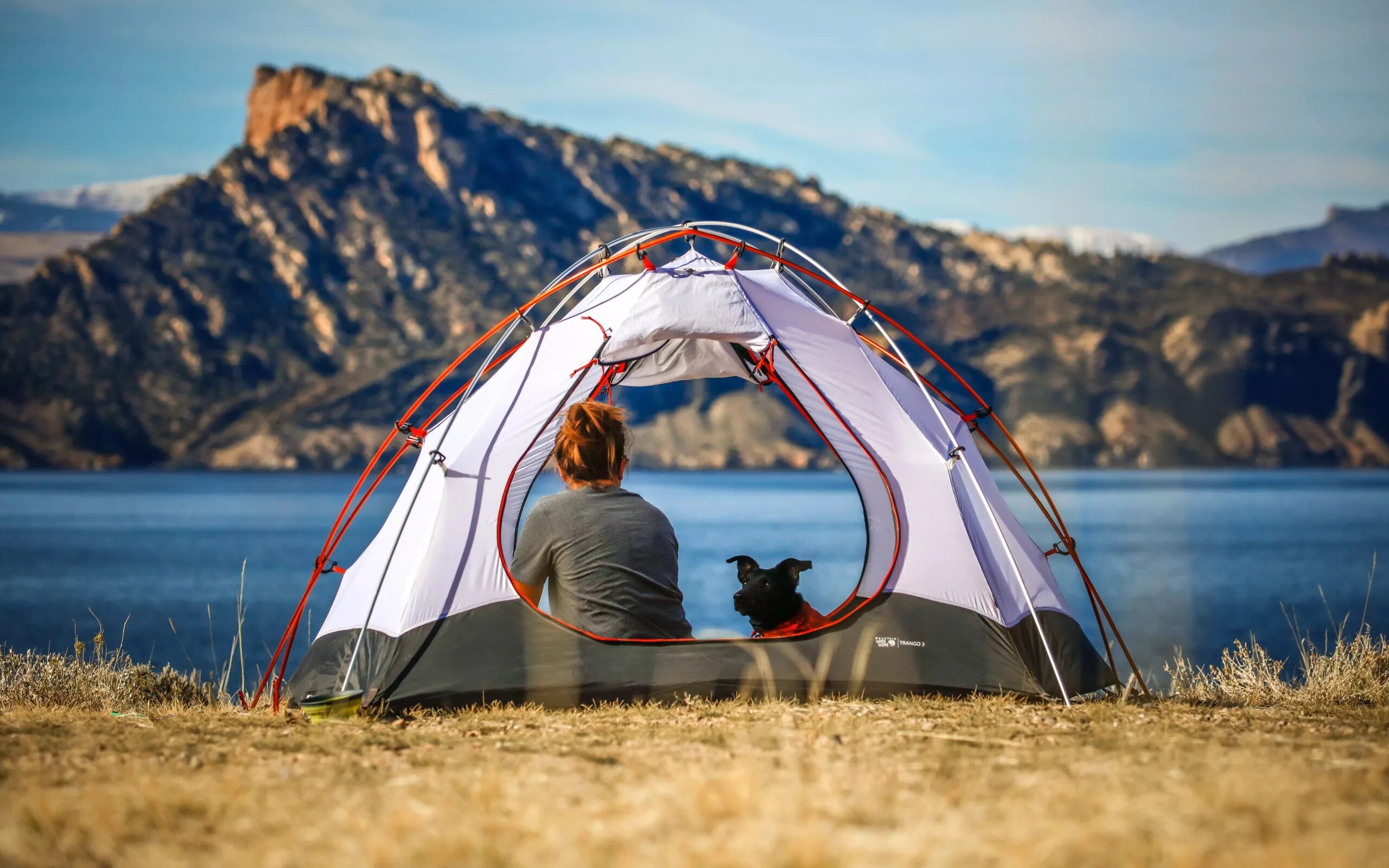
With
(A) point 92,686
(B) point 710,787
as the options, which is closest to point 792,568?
(B) point 710,787

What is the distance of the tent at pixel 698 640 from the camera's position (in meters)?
6.07

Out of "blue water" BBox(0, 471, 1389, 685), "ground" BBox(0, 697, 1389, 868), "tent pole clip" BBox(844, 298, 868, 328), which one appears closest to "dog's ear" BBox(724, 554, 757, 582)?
"ground" BBox(0, 697, 1389, 868)

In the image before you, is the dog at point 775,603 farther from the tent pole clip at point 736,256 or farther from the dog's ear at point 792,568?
the tent pole clip at point 736,256

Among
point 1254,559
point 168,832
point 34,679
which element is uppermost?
point 168,832

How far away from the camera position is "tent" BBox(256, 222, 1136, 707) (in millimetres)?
6066

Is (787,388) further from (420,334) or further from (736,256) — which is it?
(420,334)

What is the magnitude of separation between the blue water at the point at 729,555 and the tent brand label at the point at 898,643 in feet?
14.4

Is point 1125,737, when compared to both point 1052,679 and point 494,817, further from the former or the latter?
point 494,817

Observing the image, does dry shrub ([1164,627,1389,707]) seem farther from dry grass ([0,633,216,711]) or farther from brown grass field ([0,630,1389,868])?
dry grass ([0,633,216,711])

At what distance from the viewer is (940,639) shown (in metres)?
6.34

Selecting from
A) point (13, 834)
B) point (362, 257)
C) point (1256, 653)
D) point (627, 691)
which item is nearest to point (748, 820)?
point (13, 834)

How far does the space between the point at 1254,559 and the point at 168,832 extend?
51.2 m

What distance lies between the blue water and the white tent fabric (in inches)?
130

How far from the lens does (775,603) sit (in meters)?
6.55
